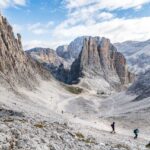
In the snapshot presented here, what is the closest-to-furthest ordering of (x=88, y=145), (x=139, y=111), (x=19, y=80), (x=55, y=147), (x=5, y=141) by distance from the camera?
(x=5, y=141)
(x=55, y=147)
(x=88, y=145)
(x=139, y=111)
(x=19, y=80)

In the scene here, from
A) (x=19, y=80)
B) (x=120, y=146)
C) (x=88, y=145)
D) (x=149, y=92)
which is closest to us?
(x=88, y=145)

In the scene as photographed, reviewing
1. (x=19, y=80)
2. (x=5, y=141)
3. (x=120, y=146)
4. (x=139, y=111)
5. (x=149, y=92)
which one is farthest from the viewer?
(x=19, y=80)

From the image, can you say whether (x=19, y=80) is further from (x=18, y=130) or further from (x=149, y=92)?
(x=18, y=130)

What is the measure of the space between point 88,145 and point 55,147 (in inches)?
203

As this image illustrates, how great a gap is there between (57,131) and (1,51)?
15362 centimetres

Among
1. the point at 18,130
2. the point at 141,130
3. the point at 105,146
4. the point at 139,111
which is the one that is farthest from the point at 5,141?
the point at 139,111

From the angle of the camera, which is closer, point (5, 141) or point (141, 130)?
point (5, 141)

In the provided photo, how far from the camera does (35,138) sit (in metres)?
35.5

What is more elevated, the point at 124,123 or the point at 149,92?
the point at 149,92

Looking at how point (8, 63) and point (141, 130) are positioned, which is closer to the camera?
A: point (141, 130)

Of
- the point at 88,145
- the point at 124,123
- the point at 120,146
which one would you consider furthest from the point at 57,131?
the point at 124,123

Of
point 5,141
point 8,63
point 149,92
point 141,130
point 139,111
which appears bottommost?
point 5,141

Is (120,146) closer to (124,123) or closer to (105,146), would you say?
(105,146)

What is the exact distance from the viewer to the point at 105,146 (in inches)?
1649
